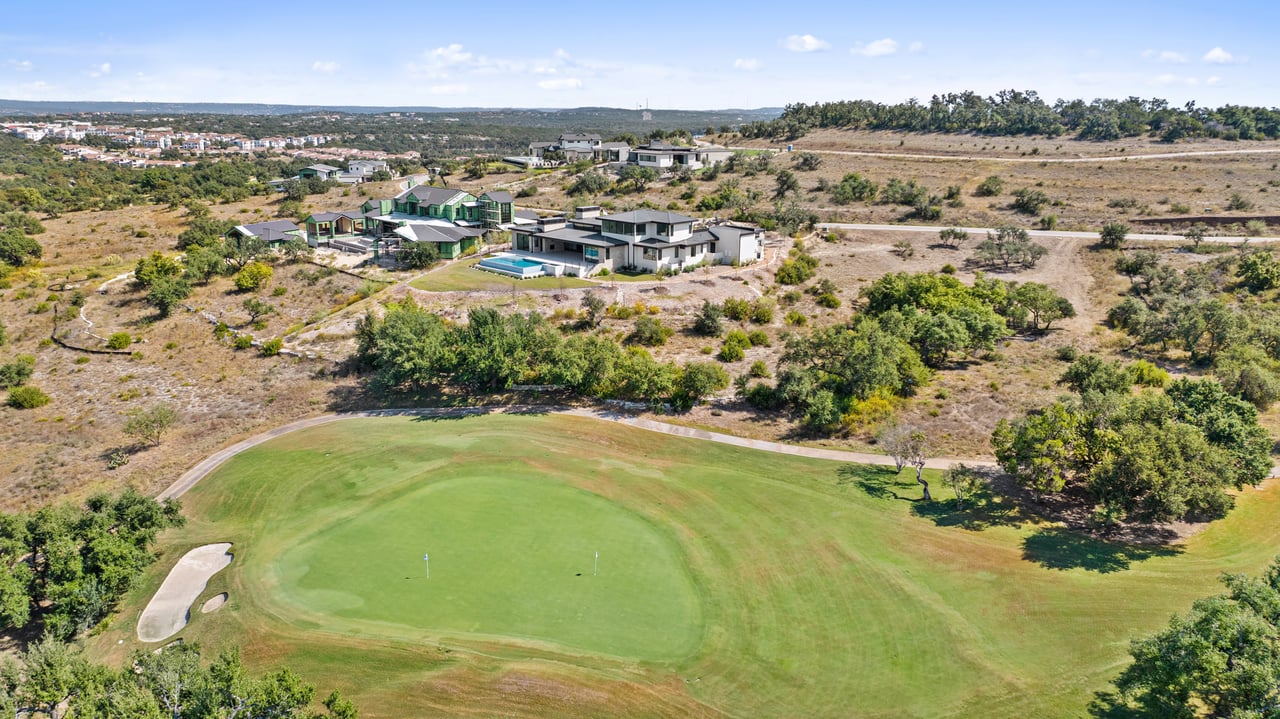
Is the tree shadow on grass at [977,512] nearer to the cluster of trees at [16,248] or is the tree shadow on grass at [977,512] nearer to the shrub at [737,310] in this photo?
the shrub at [737,310]

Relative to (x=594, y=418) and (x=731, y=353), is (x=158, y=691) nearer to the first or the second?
(x=594, y=418)

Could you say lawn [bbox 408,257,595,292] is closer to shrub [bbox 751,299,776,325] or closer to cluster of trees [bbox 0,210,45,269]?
shrub [bbox 751,299,776,325]

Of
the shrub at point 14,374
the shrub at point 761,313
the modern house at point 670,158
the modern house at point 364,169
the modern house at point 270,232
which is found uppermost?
the modern house at point 670,158

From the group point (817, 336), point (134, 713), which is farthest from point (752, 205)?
point (134, 713)

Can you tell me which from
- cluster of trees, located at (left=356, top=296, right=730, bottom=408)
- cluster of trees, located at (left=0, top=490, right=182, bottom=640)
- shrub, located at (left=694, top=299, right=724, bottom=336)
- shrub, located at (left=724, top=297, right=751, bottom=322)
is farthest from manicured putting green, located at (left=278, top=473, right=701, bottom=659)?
shrub, located at (left=724, top=297, right=751, bottom=322)

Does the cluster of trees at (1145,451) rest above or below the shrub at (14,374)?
above

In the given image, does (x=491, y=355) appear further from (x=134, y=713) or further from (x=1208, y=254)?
(x=1208, y=254)

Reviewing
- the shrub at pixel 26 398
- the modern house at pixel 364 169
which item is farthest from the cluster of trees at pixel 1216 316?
the modern house at pixel 364 169
